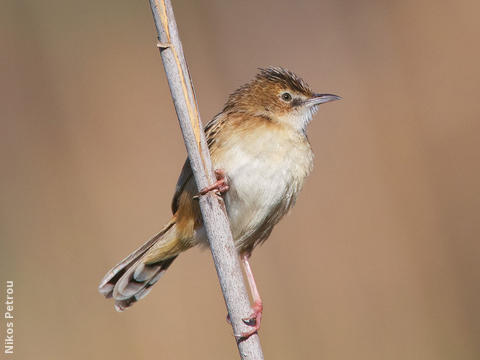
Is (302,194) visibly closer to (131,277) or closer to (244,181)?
(244,181)

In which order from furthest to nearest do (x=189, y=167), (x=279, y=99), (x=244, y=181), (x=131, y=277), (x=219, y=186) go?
(x=279, y=99)
(x=131, y=277)
(x=189, y=167)
(x=244, y=181)
(x=219, y=186)

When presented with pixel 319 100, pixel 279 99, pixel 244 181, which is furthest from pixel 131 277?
pixel 319 100

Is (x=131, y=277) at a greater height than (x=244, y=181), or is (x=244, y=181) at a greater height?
(x=244, y=181)

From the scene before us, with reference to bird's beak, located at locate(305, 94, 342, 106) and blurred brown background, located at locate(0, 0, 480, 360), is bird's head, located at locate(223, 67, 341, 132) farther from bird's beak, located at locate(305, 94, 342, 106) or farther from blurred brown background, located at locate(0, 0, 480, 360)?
blurred brown background, located at locate(0, 0, 480, 360)

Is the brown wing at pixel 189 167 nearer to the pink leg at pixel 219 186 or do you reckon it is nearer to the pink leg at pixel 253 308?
the pink leg at pixel 219 186

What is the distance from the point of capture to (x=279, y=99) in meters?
3.89

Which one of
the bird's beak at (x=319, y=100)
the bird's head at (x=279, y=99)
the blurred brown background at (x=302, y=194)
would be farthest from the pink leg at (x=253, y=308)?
the bird's beak at (x=319, y=100)

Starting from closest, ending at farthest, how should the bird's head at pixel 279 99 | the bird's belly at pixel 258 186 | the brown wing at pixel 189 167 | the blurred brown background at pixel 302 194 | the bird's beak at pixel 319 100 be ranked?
the bird's belly at pixel 258 186
the brown wing at pixel 189 167
the bird's head at pixel 279 99
the bird's beak at pixel 319 100
the blurred brown background at pixel 302 194

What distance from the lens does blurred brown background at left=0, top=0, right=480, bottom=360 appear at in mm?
4398

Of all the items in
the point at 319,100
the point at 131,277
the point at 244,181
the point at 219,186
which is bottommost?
the point at 131,277

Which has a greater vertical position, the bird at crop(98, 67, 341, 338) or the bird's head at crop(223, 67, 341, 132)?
the bird's head at crop(223, 67, 341, 132)

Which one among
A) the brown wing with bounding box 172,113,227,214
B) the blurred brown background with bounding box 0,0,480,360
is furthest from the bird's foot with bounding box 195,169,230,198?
the blurred brown background with bounding box 0,0,480,360

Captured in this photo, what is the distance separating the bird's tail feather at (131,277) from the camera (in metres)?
3.55

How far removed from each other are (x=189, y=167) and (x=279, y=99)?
831 mm
